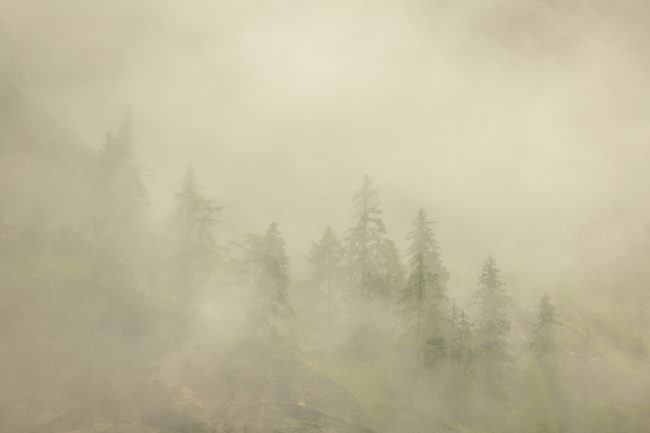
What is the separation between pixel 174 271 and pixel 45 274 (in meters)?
9.96

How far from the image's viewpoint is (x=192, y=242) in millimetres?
39188

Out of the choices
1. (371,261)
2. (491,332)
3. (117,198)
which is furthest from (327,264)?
(117,198)

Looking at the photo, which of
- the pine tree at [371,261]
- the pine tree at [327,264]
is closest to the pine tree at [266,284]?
the pine tree at [327,264]

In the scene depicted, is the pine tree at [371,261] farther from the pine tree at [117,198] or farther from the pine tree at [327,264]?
the pine tree at [117,198]

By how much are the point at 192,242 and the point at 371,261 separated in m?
16.2

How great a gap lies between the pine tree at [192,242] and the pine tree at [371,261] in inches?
504

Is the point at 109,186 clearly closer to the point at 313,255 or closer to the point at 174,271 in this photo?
the point at 174,271

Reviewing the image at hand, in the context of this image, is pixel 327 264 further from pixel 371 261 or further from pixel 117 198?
pixel 117 198

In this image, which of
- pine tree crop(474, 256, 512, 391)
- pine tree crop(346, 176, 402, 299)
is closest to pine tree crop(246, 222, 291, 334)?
pine tree crop(346, 176, 402, 299)

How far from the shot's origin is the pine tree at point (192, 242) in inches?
1542

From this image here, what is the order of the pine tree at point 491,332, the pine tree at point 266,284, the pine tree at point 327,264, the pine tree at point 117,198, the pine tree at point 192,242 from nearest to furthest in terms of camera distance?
the pine tree at point 266,284
the pine tree at point 491,332
the pine tree at point 117,198
the pine tree at point 192,242
the pine tree at point 327,264

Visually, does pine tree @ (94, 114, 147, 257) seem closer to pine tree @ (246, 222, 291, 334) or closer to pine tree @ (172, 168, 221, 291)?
pine tree @ (172, 168, 221, 291)

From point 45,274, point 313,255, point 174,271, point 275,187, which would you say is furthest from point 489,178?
point 45,274

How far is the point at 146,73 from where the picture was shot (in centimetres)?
16988
